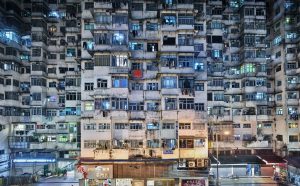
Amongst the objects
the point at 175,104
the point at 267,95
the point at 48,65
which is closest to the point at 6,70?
the point at 48,65

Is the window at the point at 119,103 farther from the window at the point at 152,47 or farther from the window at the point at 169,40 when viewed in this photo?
the window at the point at 169,40

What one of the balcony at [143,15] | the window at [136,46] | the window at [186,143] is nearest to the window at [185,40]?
the balcony at [143,15]

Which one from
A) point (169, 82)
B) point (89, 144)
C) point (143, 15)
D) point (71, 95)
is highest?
point (143, 15)

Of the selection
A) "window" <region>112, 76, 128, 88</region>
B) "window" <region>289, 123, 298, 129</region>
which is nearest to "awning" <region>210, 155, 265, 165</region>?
→ "window" <region>289, 123, 298, 129</region>

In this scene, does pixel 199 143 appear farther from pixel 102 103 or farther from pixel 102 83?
pixel 102 83

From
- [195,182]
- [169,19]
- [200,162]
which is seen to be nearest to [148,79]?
[169,19]

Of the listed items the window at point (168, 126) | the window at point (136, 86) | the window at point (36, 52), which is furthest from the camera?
the window at point (36, 52)

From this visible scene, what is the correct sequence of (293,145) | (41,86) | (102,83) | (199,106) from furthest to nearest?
(41,86)
(293,145)
(199,106)
(102,83)
